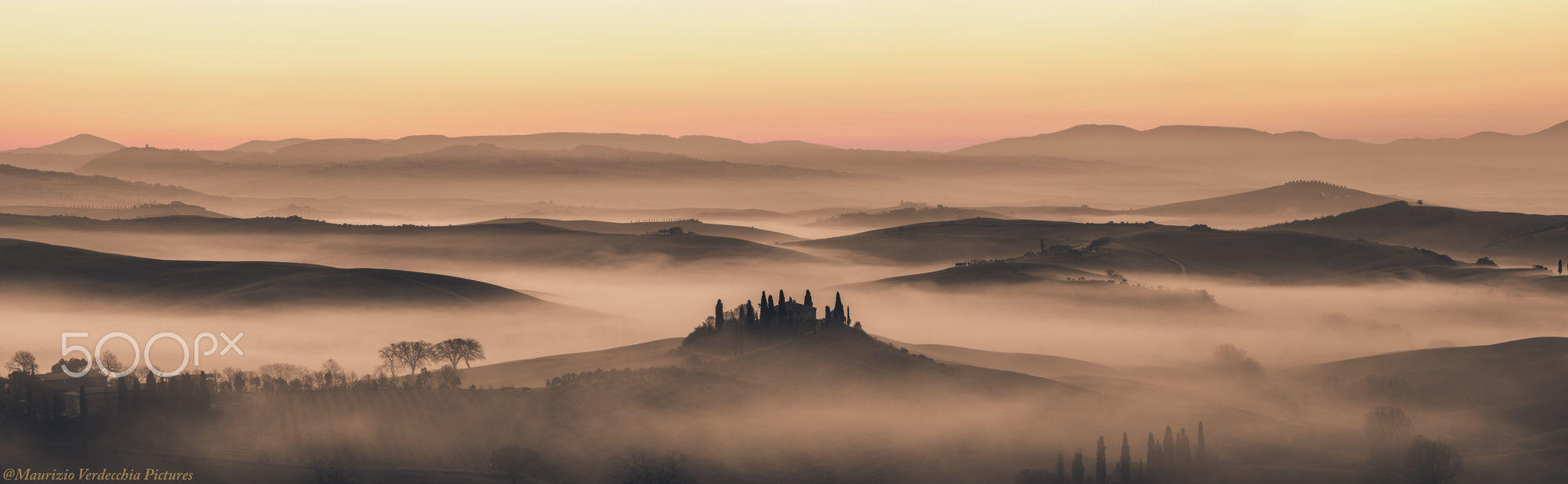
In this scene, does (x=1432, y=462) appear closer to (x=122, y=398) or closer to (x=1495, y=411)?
(x=1495, y=411)

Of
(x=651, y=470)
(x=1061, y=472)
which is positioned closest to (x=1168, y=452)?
(x=1061, y=472)

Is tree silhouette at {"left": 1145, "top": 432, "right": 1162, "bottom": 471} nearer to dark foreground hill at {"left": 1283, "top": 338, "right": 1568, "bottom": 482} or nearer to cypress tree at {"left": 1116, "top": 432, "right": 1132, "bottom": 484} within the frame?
cypress tree at {"left": 1116, "top": 432, "right": 1132, "bottom": 484}

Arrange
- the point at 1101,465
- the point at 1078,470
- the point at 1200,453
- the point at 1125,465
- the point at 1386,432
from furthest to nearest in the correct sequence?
the point at 1386,432 → the point at 1200,453 → the point at 1125,465 → the point at 1101,465 → the point at 1078,470

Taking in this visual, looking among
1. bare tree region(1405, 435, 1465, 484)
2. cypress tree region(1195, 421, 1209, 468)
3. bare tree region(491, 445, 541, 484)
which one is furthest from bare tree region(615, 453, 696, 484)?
bare tree region(1405, 435, 1465, 484)

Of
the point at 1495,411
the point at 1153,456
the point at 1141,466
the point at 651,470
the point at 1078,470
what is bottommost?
the point at 1141,466

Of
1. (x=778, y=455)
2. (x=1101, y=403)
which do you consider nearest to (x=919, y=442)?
(x=778, y=455)

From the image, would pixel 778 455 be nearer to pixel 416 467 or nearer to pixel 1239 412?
pixel 416 467
